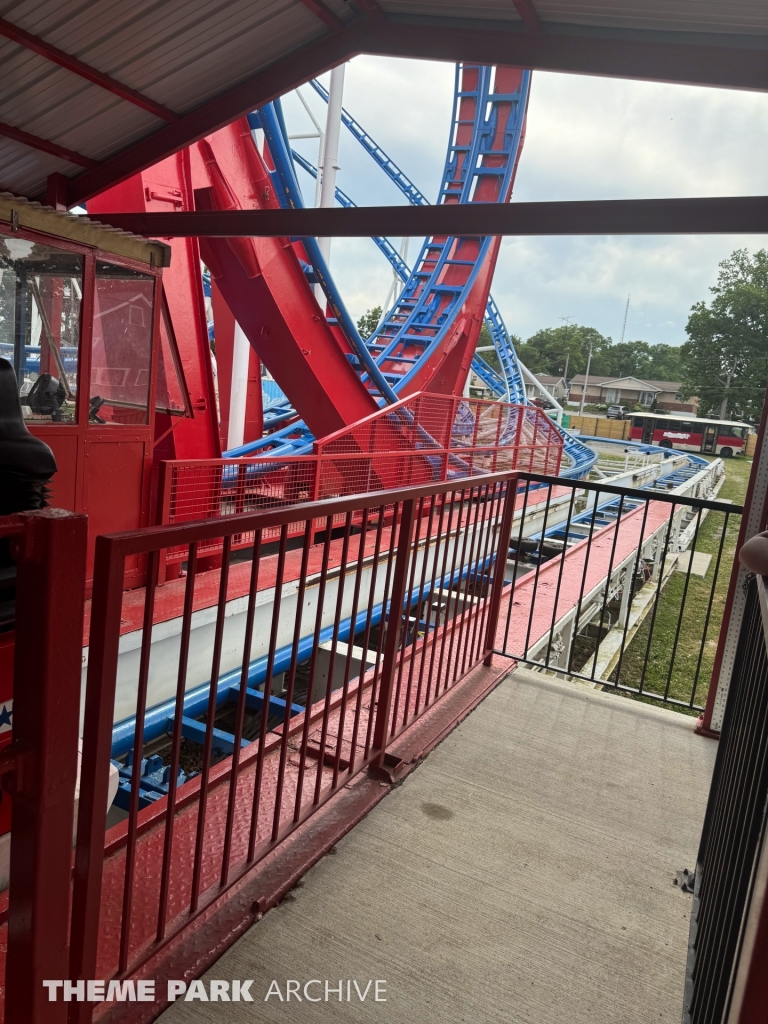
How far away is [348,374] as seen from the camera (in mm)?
9273

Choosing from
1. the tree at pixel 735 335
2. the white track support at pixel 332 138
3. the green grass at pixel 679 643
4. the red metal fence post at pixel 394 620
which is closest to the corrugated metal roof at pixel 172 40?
the red metal fence post at pixel 394 620

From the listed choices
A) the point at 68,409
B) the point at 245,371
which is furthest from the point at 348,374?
the point at 68,409

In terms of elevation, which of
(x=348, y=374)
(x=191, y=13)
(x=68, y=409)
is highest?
(x=191, y=13)

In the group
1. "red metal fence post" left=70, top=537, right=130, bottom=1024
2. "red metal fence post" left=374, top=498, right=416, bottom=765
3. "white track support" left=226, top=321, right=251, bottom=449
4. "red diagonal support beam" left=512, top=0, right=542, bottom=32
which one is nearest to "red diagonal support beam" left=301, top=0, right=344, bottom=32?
"red diagonal support beam" left=512, top=0, right=542, bottom=32

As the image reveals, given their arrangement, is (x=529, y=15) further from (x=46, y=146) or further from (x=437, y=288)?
(x=437, y=288)

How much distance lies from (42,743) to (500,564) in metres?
3.26

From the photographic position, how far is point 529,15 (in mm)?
3490

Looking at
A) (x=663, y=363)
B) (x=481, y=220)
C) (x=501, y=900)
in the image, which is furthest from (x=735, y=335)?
(x=663, y=363)

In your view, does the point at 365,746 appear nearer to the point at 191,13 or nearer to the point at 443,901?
the point at 443,901

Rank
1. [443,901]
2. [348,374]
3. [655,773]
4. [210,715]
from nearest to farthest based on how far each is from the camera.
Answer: [210,715]
[443,901]
[655,773]
[348,374]

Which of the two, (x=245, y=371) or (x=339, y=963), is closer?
(x=339, y=963)

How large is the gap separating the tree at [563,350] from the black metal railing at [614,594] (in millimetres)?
52342

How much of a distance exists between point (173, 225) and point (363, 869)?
177 inches

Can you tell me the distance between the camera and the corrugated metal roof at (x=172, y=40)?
336cm
